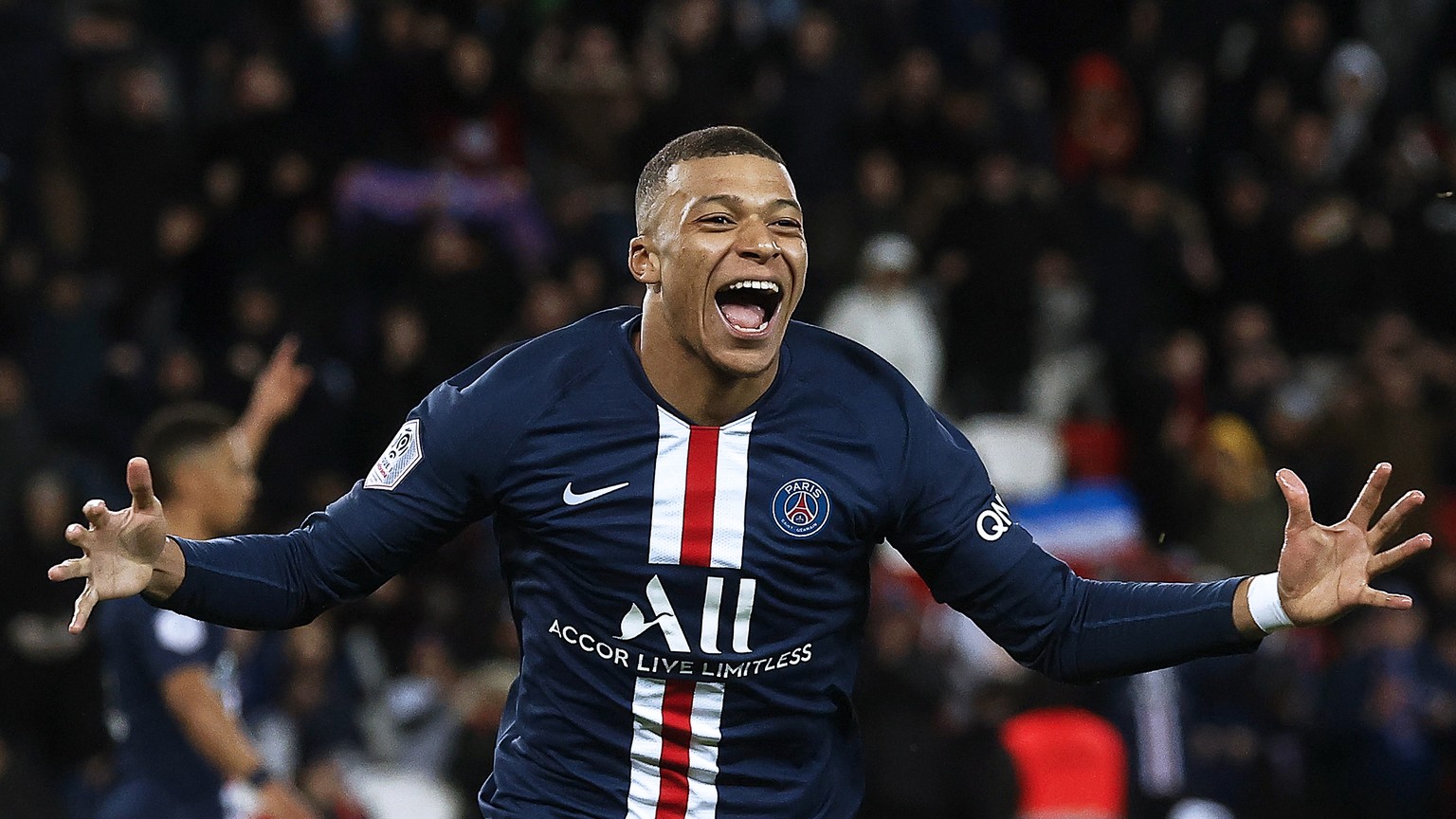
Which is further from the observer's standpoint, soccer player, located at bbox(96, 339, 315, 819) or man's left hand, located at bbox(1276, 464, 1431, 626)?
soccer player, located at bbox(96, 339, 315, 819)

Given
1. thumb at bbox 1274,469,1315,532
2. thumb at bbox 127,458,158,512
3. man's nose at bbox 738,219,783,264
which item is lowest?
thumb at bbox 127,458,158,512

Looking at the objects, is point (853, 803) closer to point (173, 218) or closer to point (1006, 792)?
point (1006, 792)

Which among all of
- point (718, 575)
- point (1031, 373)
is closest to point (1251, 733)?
point (1031, 373)

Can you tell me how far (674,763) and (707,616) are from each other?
11.9 inches

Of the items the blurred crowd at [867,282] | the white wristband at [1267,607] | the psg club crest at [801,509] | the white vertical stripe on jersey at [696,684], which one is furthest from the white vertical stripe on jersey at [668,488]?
the blurred crowd at [867,282]

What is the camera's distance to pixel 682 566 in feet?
13.3

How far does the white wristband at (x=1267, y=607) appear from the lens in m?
3.92

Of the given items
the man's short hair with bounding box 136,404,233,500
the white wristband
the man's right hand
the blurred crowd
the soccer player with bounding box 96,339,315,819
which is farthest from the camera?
the blurred crowd

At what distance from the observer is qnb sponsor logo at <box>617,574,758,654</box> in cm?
405

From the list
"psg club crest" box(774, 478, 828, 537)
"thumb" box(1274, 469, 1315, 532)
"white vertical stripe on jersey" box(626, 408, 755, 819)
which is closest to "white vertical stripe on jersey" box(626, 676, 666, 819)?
"white vertical stripe on jersey" box(626, 408, 755, 819)

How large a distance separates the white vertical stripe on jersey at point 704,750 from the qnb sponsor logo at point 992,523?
597 millimetres

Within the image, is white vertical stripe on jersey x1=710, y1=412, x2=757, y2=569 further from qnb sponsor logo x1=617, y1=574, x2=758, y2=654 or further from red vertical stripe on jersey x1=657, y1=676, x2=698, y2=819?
red vertical stripe on jersey x1=657, y1=676, x2=698, y2=819

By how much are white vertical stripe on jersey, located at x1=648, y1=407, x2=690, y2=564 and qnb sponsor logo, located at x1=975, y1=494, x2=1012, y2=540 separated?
0.59 m

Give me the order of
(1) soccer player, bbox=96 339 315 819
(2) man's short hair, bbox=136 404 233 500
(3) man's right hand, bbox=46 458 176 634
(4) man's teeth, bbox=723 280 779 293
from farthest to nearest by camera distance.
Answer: (2) man's short hair, bbox=136 404 233 500, (1) soccer player, bbox=96 339 315 819, (4) man's teeth, bbox=723 280 779 293, (3) man's right hand, bbox=46 458 176 634
